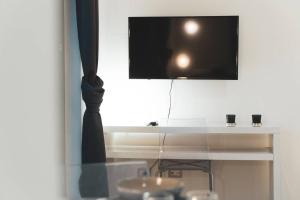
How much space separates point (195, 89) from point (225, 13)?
67 centimetres

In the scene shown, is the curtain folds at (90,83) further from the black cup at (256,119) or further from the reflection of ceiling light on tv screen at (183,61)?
the black cup at (256,119)

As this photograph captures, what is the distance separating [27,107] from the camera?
187 cm

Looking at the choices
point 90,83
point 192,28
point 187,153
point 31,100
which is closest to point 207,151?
point 187,153

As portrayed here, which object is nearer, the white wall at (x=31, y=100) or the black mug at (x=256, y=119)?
the white wall at (x=31, y=100)

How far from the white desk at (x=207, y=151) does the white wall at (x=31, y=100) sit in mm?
883

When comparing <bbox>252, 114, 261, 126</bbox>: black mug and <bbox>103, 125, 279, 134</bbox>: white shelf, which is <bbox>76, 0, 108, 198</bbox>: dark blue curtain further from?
<bbox>252, 114, 261, 126</bbox>: black mug

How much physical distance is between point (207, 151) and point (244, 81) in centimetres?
67

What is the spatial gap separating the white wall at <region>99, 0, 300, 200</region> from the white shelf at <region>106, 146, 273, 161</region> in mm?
313

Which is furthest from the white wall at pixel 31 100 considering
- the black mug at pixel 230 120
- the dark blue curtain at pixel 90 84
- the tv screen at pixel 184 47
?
the black mug at pixel 230 120

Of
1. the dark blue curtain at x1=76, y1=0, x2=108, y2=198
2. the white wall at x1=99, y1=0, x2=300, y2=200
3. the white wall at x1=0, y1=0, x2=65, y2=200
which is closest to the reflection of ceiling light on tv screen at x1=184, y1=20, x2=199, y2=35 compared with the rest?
the white wall at x1=99, y1=0, x2=300, y2=200

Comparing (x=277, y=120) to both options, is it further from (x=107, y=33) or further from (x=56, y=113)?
(x=56, y=113)

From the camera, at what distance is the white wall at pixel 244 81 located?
319cm

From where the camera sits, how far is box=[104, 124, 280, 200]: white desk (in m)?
2.90

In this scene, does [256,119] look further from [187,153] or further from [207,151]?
[187,153]
